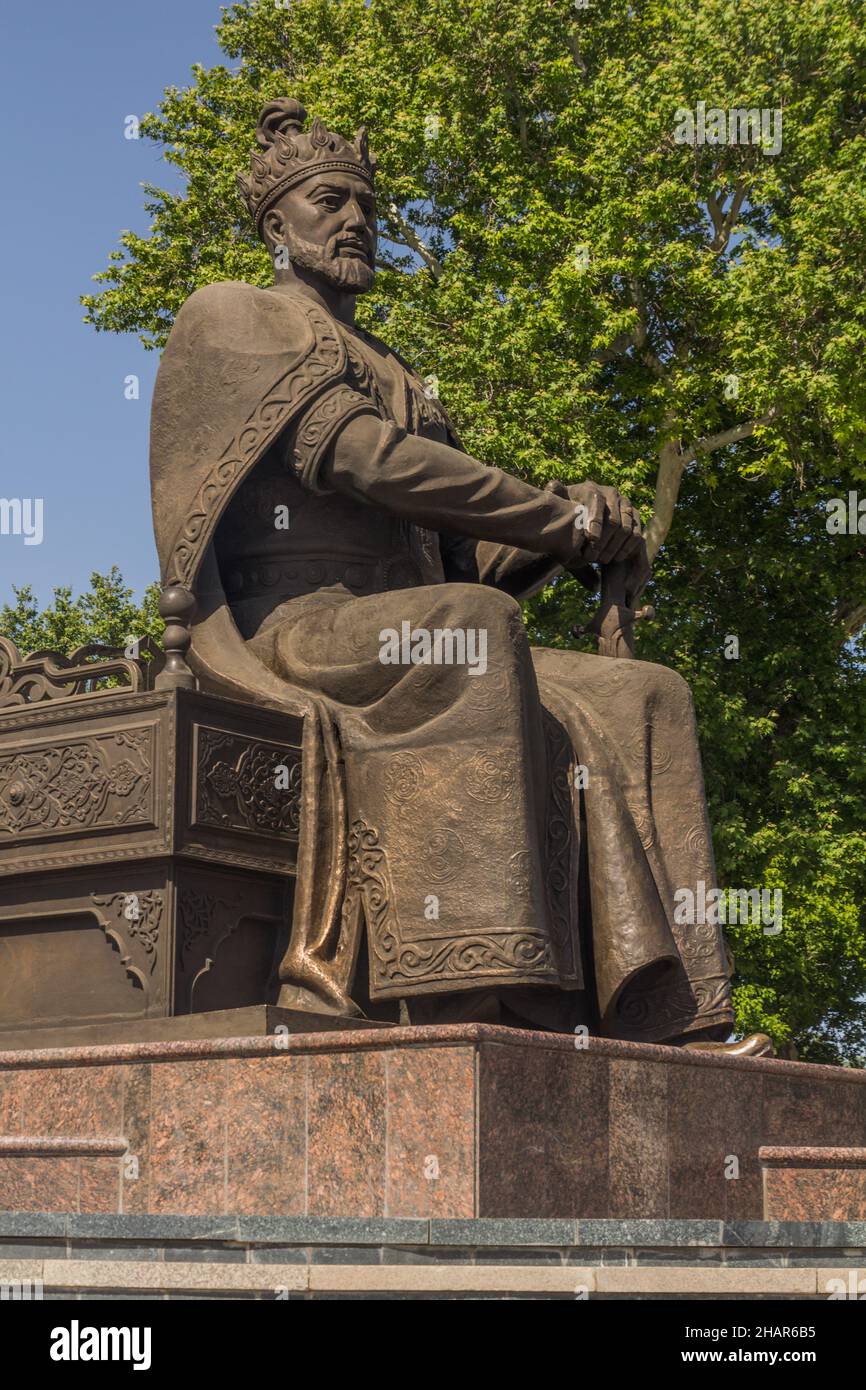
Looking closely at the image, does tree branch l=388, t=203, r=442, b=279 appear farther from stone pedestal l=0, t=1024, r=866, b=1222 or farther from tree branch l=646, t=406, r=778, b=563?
stone pedestal l=0, t=1024, r=866, b=1222

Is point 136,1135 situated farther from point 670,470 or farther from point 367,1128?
point 670,470

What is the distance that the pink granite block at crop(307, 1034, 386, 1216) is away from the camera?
17.5 feet

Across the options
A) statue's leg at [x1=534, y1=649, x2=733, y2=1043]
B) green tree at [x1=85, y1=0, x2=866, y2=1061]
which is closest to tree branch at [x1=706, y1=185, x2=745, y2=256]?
green tree at [x1=85, y1=0, x2=866, y2=1061]

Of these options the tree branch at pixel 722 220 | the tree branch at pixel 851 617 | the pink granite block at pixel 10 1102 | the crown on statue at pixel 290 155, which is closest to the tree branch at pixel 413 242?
the tree branch at pixel 722 220

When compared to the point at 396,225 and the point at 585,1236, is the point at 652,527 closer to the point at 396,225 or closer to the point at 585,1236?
the point at 396,225

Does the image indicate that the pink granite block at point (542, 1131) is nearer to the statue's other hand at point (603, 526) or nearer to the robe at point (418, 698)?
the robe at point (418, 698)

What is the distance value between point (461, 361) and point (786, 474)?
3753mm

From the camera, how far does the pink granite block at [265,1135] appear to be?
17.9 ft

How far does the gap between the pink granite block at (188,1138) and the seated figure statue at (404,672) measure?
0.50 metres

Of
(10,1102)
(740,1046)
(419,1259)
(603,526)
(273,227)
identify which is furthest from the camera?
(273,227)

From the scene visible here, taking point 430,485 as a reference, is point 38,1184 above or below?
below

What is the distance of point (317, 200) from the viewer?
745cm

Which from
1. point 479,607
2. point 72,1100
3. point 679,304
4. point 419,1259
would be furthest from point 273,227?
point 679,304

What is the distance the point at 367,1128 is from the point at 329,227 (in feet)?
12.0
